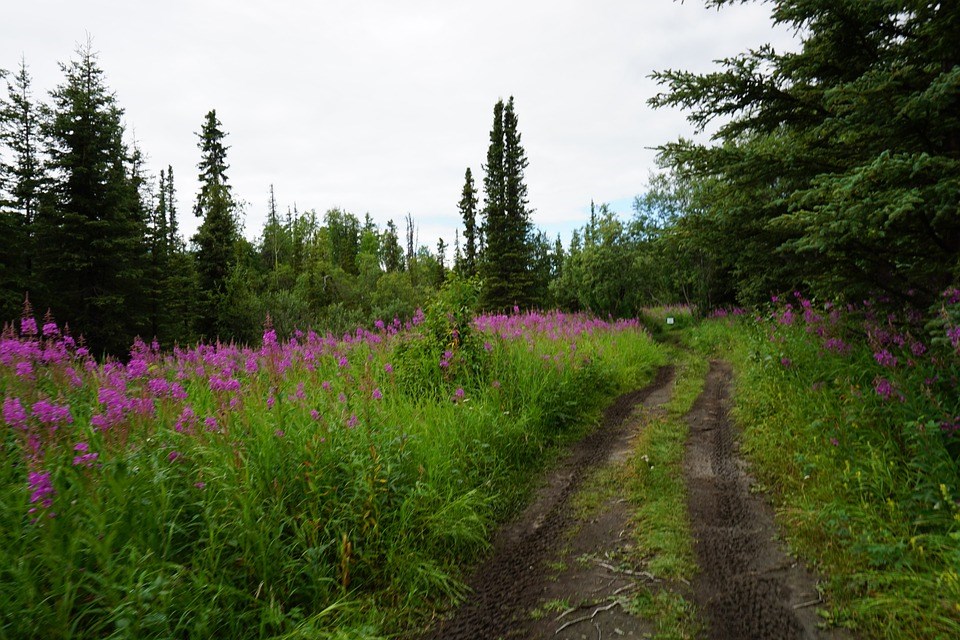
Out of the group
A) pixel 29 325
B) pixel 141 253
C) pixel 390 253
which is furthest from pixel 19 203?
pixel 390 253

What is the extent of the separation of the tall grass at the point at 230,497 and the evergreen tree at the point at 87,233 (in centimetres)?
1690

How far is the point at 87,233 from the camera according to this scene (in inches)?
679

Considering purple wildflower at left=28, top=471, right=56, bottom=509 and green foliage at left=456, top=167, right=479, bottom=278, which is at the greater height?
green foliage at left=456, top=167, right=479, bottom=278

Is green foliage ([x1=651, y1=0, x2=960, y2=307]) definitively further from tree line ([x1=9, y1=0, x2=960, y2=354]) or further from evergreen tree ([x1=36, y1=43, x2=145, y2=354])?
evergreen tree ([x1=36, y1=43, x2=145, y2=354])

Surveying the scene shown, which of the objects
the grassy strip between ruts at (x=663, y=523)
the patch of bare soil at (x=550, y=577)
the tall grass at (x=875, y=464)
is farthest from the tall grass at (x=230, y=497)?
the tall grass at (x=875, y=464)

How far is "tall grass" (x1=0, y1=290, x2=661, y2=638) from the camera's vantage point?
85.0 inches

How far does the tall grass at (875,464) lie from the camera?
2.38m

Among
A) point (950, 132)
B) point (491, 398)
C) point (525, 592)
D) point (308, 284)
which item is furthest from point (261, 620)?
point (308, 284)

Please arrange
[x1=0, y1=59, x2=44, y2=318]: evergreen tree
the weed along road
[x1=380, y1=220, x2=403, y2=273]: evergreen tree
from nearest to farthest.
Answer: the weed along road < [x1=0, y1=59, x2=44, y2=318]: evergreen tree < [x1=380, y1=220, x2=403, y2=273]: evergreen tree

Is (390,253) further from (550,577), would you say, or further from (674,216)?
(550,577)

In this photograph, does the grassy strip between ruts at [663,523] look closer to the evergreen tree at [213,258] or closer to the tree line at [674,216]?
the tree line at [674,216]

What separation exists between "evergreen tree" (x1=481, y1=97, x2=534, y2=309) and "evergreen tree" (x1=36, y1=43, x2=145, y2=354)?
17507 mm

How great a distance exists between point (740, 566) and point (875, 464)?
4.63 feet

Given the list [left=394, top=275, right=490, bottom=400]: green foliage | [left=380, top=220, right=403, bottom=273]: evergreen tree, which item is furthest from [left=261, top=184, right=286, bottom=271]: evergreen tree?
[left=394, top=275, right=490, bottom=400]: green foliage
